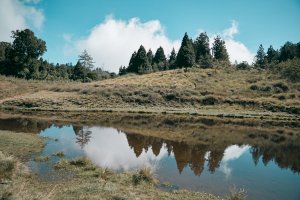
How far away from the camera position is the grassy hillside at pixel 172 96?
2190 inches

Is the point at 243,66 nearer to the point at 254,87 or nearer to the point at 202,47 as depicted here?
the point at 202,47

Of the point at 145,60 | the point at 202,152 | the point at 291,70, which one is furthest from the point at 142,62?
the point at 202,152

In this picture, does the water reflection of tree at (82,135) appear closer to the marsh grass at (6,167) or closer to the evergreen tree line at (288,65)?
the marsh grass at (6,167)

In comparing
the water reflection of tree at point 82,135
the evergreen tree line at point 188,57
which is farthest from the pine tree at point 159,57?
the water reflection of tree at point 82,135

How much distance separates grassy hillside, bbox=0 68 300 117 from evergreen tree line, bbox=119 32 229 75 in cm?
1626

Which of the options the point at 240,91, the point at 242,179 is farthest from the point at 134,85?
the point at 242,179


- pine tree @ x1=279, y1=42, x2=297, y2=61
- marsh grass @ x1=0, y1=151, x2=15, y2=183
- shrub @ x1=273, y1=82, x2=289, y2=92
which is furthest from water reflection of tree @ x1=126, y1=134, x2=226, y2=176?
pine tree @ x1=279, y1=42, x2=297, y2=61

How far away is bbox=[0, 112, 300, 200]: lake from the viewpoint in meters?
16.8

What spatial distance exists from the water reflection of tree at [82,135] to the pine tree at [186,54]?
66690 mm

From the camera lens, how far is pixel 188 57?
95.6 meters

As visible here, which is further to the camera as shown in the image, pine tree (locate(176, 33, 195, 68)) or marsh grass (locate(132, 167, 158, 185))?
pine tree (locate(176, 33, 195, 68))

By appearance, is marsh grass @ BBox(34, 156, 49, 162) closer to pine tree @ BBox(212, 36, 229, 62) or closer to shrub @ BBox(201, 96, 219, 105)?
shrub @ BBox(201, 96, 219, 105)

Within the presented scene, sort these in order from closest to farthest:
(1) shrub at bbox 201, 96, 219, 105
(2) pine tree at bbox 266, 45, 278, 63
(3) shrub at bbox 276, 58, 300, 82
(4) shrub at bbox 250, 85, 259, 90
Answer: (1) shrub at bbox 201, 96, 219, 105 → (4) shrub at bbox 250, 85, 259, 90 → (3) shrub at bbox 276, 58, 300, 82 → (2) pine tree at bbox 266, 45, 278, 63

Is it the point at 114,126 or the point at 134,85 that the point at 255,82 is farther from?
the point at 114,126
